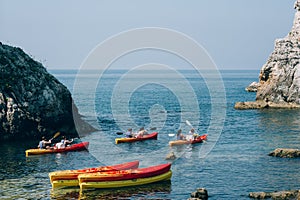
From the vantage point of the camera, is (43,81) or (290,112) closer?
(43,81)

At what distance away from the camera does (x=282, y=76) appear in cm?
10188

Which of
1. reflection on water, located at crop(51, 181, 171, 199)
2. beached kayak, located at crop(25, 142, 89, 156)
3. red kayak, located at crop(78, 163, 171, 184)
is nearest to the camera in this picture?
reflection on water, located at crop(51, 181, 171, 199)

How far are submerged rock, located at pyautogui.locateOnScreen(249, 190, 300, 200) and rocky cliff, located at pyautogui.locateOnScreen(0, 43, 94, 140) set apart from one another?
36.8 meters

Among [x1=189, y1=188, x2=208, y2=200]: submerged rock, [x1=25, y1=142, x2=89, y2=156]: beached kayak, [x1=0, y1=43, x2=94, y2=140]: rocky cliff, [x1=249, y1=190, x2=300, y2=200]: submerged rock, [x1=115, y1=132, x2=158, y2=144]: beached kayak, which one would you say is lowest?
[x1=249, y1=190, x2=300, y2=200]: submerged rock

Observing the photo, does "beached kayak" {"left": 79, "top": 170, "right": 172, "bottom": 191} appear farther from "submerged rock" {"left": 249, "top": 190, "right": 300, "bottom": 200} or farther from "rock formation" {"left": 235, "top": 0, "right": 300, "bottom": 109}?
"rock formation" {"left": 235, "top": 0, "right": 300, "bottom": 109}

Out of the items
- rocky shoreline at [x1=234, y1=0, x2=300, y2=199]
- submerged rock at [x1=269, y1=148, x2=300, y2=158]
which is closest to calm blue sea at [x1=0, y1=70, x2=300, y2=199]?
submerged rock at [x1=269, y1=148, x2=300, y2=158]

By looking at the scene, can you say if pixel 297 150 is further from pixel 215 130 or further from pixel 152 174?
pixel 215 130

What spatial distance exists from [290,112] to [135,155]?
45771 mm

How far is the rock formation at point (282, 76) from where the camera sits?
99.4m

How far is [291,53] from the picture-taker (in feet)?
342

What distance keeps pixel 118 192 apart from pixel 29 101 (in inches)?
1192

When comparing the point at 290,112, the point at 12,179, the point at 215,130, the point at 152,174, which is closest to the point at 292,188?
the point at 152,174

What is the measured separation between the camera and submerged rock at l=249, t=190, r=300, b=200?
36.5 meters

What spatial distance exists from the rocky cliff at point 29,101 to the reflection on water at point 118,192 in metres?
25.2
